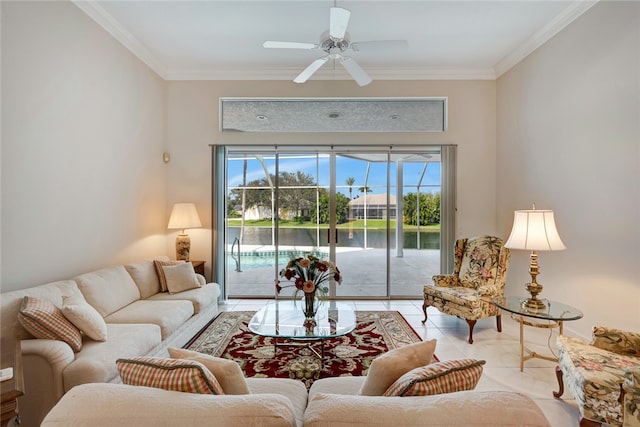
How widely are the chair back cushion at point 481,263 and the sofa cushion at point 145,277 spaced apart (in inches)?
144

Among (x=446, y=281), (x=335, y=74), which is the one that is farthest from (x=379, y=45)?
(x=446, y=281)

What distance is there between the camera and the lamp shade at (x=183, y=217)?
419 cm

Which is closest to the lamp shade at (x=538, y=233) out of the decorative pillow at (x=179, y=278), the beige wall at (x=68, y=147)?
the decorative pillow at (x=179, y=278)

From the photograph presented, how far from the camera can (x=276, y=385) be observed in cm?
167

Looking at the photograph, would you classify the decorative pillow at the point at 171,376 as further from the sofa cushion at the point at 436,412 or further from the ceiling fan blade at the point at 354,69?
the ceiling fan blade at the point at 354,69

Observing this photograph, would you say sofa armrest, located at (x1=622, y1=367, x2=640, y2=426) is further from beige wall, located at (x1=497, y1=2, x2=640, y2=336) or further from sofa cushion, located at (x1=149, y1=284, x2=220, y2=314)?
sofa cushion, located at (x1=149, y1=284, x2=220, y2=314)

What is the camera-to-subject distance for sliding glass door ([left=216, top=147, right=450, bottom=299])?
4.79m

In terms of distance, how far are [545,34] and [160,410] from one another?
4.87m

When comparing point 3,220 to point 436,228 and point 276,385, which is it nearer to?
point 276,385

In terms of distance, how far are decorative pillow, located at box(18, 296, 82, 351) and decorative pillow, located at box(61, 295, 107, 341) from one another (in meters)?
0.04

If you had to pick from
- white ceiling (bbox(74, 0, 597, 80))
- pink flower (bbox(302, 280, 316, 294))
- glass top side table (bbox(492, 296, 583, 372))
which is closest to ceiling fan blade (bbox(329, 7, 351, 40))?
white ceiling (bbox(74, 0, 597, 80))

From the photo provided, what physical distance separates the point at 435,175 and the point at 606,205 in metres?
2.20

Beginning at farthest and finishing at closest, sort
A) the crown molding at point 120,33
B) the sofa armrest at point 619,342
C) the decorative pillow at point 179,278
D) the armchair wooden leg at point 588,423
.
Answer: the decorative pillow at point 179,278, the crown molding at point 120,33, the sofa armrest at point 619,342, the armchair wooden leg at point 588,423

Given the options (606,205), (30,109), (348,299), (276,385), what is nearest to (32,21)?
(30,109)
